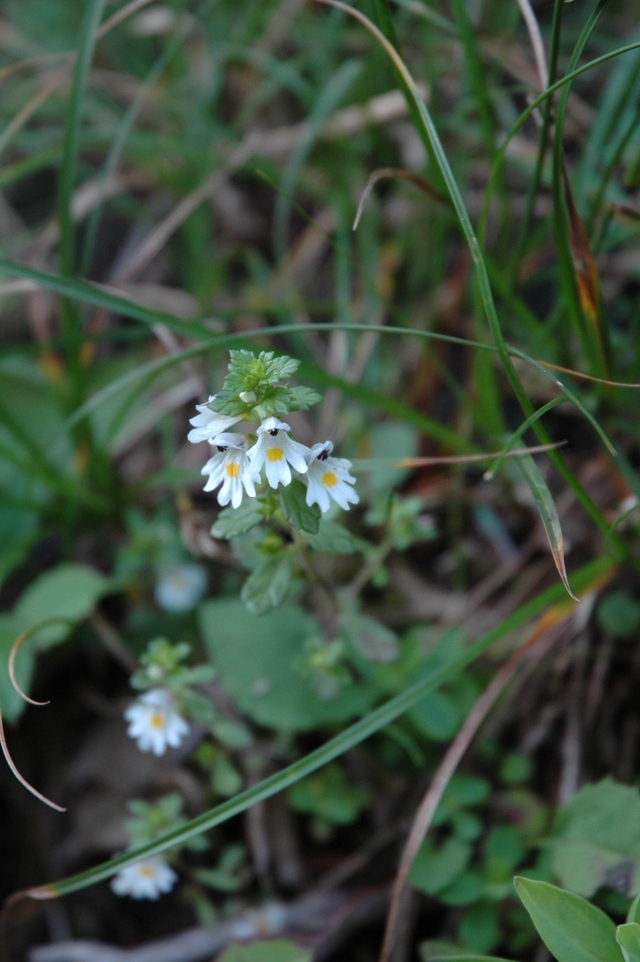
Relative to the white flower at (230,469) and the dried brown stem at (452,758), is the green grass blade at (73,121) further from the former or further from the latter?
the dried brown stem at (452,758)

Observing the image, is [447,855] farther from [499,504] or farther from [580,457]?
[580,457]

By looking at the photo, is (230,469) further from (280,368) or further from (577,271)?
(577,271)

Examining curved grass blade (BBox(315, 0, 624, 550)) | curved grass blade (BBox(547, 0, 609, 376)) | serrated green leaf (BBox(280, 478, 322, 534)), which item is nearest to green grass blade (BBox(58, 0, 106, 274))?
curved grass blade (BBox(315, 0, 624, 550))

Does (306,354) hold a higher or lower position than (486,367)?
higher

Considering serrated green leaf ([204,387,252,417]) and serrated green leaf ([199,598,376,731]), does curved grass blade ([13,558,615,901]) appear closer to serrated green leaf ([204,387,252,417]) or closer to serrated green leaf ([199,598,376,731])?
serrated green leaf ([199,598,376,731])

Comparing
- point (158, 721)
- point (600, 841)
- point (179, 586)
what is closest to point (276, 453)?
point (158, 721)

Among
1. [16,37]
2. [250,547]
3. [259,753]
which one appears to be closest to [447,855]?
[259,753]

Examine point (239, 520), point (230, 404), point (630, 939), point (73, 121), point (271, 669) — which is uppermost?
point (73, 121)
